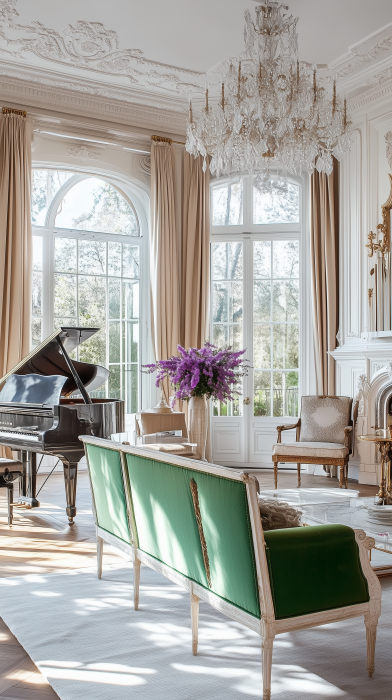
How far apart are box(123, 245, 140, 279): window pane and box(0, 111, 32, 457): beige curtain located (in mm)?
1408

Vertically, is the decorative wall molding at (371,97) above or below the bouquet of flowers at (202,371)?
above

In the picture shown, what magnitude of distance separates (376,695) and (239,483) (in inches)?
36.1

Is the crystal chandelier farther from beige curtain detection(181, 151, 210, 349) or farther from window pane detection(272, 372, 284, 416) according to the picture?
window pane detection(272, 372, 284, 416)

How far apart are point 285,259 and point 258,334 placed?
1.00 m

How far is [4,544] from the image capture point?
4.55 meters

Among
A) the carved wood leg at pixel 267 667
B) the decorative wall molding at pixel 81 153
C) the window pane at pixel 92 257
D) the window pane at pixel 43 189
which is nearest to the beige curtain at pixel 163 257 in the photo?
the window pane at pixel 92 257

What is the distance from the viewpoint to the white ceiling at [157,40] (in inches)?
224

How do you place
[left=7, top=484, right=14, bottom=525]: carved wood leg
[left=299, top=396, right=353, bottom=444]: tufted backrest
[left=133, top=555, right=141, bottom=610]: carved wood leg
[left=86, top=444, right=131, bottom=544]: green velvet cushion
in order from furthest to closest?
[left=299, top=396, right=353, bottom=444]: tufted backrest, [left=7, top=484, right=14, bottom=525]: carved wood leg, [left=86, top=444, right=131, bottom=544]: green velvet cushion, [left=133, top=555, right=141, bottom=610]: carved wood leg

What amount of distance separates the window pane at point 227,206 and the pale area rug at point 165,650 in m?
5.59

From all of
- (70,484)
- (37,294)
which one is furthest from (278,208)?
(70,484)

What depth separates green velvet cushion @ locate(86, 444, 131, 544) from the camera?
3.38 metres

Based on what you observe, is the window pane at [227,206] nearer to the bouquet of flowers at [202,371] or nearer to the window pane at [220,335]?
the window pane at [220,335]

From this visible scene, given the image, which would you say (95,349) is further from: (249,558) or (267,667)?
(267,667)

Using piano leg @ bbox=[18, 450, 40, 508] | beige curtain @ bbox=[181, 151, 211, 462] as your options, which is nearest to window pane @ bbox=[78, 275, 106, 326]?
beige curtain @ bbox=[181, 151, 211, 462]
